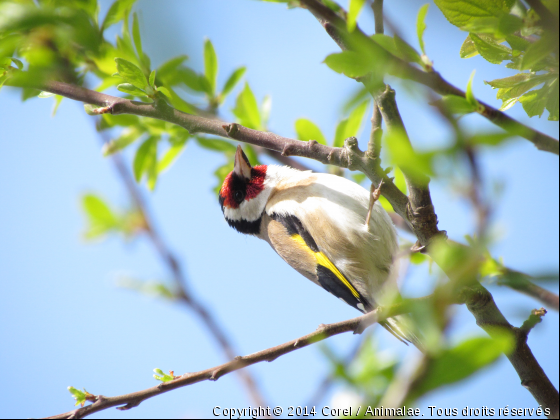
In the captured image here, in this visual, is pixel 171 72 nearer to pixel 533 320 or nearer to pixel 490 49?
pixel 490 49

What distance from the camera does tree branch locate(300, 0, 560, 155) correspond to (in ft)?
3.16

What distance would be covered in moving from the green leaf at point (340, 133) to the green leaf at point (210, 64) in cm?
81

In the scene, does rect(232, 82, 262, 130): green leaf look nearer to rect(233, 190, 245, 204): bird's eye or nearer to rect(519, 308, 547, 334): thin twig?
rect(233, 190, 245, 204): bird's eye

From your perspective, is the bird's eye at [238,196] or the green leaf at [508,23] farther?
the bird's eye at [238,196]

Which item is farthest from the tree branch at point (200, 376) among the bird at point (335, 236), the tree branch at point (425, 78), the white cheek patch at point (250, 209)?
the white cheek patch at point (250, 209)

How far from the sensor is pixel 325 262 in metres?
3.21

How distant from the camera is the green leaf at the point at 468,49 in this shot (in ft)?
5.49

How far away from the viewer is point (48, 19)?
2.02 feet

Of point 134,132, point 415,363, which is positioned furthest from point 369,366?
point 134,132

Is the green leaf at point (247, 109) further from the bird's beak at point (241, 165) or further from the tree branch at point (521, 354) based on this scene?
the tree branch at point (521, 354)

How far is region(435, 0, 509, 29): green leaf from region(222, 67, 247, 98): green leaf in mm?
1786

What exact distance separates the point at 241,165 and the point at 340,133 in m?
0.93

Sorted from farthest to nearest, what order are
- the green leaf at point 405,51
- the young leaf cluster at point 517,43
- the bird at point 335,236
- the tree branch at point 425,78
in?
1. the bird at point 335,236
2. the green leaf at point 405,51
3. the young leaf cluster at point 517,43
4. the tree branch at point 425,78

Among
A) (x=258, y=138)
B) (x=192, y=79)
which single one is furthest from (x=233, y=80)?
(x=258, y=138)
